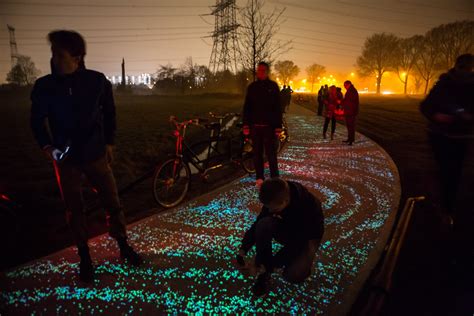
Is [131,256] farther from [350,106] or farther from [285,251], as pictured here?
[350,106]

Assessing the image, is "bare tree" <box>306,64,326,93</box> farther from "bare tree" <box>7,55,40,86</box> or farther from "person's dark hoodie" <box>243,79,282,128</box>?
"person's dark hoodie" <box>243,79,282,128</box>

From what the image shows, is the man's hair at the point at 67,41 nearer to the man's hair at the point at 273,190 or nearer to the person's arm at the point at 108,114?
the person's arm at the point at 108,114

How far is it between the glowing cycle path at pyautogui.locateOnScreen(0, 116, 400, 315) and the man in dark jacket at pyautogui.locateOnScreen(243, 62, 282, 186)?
38.3 inches

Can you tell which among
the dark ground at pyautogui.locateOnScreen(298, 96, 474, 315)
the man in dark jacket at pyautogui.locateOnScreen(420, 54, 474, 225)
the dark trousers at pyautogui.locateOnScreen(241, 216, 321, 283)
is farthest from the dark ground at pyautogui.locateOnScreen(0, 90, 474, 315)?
the dark trousers at pyautogui.locateOnScreen(241, 216, 321, 283)

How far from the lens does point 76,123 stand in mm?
2787

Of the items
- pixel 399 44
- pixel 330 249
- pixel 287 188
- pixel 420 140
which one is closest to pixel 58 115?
pixel 287 188

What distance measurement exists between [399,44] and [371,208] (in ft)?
258

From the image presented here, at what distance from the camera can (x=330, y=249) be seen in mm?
3520

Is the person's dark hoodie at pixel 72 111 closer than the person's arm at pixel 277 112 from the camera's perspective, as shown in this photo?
Yes

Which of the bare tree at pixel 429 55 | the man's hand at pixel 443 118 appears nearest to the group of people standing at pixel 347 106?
the man's hand at pixel 443 118

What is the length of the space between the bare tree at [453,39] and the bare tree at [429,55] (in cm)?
76

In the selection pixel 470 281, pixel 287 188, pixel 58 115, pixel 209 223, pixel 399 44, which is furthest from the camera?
pixel 399 44

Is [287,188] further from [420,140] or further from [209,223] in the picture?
[420,140]

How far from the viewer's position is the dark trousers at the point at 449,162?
411 cm
